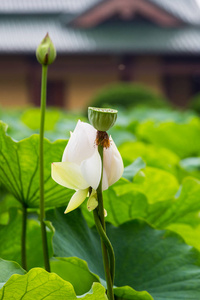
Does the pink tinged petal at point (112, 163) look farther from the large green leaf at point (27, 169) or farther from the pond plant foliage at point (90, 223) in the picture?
the large green leaf at point (27, 169)

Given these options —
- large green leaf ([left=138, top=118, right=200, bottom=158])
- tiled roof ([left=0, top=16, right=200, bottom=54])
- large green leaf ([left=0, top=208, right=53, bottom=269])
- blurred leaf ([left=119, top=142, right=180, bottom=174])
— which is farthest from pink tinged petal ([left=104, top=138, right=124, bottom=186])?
tiled roof ([left=0, top=16, right=200, bottom=54])

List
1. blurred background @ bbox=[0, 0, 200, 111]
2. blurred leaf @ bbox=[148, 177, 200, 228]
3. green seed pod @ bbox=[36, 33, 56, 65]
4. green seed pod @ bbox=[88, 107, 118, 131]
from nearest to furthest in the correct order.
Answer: green seed pod @ bbox=[88, 107, 118, 131] < green seed pod @ bbox=[36, 33, 56, 65] < blurred leaf @ bbox=[148, 177, 200, 228] < blurred background @ bbox=[0, 0, 200, 111]

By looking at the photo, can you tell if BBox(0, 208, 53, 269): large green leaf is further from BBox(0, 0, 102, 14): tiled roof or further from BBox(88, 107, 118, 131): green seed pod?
BBox(0, 0, 102, 14): tiled roof

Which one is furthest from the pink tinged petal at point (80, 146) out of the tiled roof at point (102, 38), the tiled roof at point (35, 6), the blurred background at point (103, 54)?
the tiled roof at point (35, 6)

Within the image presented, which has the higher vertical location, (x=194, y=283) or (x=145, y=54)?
(x=145, y=54)

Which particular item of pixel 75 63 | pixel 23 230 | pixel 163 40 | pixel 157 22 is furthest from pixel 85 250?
pixel 157 22

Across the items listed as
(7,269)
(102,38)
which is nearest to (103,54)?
(102,38)

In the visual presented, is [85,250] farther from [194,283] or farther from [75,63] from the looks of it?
[75,63]
